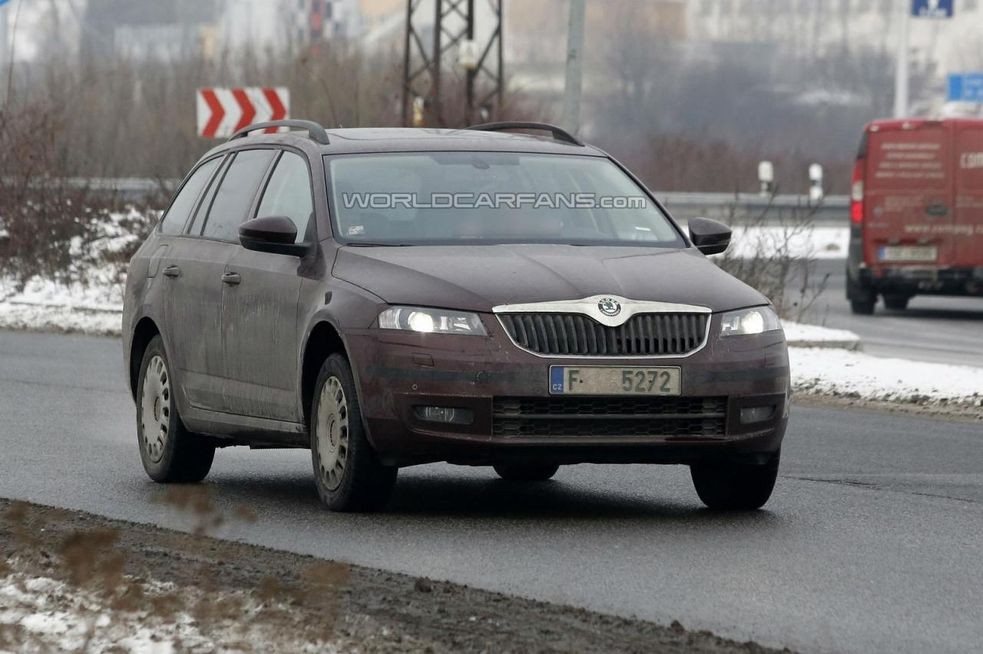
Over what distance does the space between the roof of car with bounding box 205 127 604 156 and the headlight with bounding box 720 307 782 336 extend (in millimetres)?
1563

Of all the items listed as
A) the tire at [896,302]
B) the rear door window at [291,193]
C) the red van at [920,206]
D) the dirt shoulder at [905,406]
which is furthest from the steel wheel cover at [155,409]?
the tire at [896,302]

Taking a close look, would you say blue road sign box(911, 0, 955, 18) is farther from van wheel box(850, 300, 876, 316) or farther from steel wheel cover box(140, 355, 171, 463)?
steel wheel cover box(140, 355, 171, 463)

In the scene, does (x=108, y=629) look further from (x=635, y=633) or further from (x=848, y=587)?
(x=848, y=587)

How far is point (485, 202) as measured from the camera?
9344 mm

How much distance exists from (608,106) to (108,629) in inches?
2395

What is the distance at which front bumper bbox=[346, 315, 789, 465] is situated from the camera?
820 centimetres

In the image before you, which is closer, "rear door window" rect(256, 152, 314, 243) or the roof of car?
"rear door window" rect(256, 152, 314, 243)

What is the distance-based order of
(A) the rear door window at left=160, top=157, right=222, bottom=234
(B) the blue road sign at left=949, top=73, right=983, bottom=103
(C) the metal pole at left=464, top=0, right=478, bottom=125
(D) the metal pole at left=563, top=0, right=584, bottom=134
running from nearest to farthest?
(A) the rear door window at left=160, top=157, right=222, bottom=234, (D) the metal pole at left=563, top=0, right=584, bottom=134, (C) the metal pole at left=464, top=0, right=478, bottom=125, (B) the blue road sign at left=949, top=73, right=983, bottom=103

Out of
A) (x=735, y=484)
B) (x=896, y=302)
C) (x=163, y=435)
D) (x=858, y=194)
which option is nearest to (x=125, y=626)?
(x=735, y=484)

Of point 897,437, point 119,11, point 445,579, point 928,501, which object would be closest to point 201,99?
point 897,437

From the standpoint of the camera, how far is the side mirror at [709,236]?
9656 millimetres

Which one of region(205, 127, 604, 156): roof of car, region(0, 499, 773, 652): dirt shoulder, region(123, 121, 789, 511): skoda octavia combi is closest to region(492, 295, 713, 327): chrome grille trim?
region(123, 121, 789, 511): skoda octavia combi

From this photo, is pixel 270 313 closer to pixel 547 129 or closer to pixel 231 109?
pixel 547 129

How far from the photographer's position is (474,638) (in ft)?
19.2
